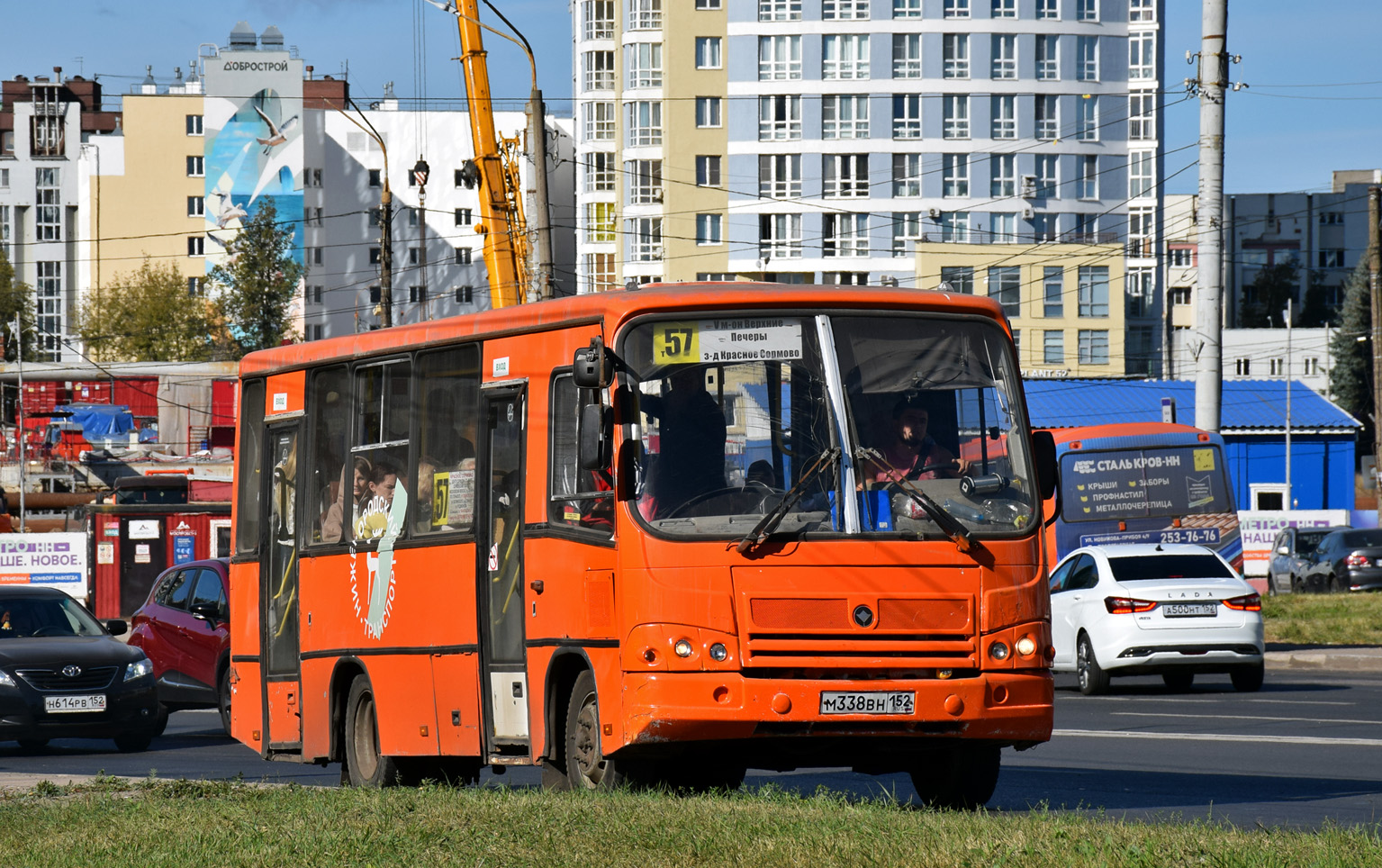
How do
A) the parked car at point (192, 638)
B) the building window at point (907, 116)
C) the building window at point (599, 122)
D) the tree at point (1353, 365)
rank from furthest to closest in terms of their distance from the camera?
the tree at point (1353, 365) → the building window at point (599, 122) → the building window at point (907, 116) → the parked car at point (192, 638)

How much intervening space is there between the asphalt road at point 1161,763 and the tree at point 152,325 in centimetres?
9017

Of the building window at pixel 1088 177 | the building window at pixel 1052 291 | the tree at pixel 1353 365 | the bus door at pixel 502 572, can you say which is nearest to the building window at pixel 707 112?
the building window at pixel 1052 291

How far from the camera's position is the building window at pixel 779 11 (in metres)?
94.6

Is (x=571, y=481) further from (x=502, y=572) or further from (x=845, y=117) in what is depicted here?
(x=845, y=117)

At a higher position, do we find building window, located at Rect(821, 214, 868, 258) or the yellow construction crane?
building window, located at Rect(821, 214, 868, 258)

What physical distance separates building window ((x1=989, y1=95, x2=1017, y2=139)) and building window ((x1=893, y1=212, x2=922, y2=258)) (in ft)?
19.5

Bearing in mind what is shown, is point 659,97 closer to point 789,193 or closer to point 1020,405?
point 789,193

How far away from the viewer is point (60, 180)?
141250mm

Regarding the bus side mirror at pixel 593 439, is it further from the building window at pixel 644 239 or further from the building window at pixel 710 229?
the building window at pixel 644 239

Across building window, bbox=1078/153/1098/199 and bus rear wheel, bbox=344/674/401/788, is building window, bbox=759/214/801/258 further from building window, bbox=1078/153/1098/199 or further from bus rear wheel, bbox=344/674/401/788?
bus rear wheel, bbox=344/674/401/788

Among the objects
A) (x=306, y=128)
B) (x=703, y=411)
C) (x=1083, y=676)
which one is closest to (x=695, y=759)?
(x=703, y=411)

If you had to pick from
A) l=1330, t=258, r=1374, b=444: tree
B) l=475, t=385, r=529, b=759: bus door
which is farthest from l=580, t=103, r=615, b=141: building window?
l=475, t=385, r=529, b=759: bus door

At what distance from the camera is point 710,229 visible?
→ 316 feet

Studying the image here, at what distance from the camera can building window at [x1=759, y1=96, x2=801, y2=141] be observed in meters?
94.8
